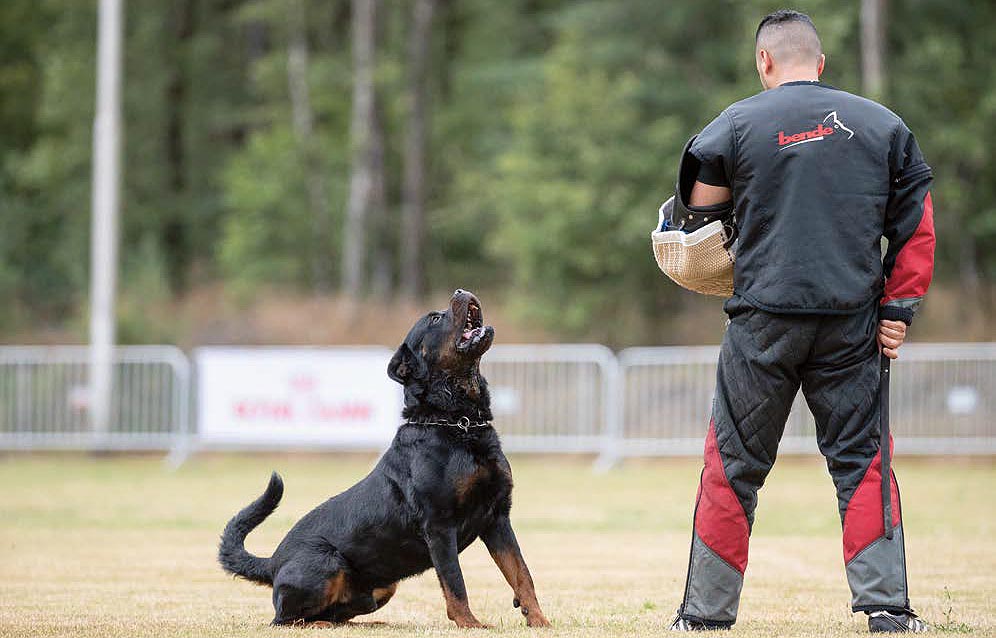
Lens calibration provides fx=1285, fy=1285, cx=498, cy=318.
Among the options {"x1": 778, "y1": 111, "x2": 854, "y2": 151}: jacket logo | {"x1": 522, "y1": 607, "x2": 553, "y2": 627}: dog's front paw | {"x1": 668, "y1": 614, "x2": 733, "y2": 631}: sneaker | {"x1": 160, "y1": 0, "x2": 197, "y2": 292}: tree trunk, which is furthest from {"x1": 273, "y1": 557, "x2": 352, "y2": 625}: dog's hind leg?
{"x1": 160, "y1": 0, "x2": 197, "y2": 292}: tree trunk

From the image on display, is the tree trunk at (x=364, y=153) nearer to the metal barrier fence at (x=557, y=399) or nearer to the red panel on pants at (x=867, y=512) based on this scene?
the metal barrier fence at (x=557, y=399)

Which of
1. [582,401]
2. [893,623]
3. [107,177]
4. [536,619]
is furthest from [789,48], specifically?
[107,177]

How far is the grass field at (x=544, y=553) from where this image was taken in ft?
17.0

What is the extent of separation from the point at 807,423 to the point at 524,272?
866 centimetres

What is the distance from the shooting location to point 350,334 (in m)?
18.9

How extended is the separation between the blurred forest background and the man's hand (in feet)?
42.9

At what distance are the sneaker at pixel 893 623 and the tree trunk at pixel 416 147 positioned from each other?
23.1m

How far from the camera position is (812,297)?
173 inches

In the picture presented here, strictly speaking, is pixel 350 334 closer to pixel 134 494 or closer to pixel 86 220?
pixel 134 494

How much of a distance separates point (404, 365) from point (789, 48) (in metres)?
1.99

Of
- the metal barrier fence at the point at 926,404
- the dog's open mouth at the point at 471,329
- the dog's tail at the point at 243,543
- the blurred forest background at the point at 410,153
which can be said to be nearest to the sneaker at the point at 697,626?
the dog's open mouth at the point at 471,329

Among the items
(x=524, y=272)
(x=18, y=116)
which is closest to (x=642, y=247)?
(x=524, y=272)

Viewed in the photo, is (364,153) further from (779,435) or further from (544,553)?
(779,435)

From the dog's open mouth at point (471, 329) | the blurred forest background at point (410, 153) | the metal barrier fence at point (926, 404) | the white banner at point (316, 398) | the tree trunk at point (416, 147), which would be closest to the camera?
the dog's open mouth at point (471, 329)
